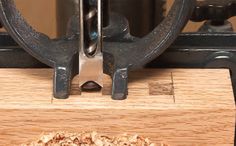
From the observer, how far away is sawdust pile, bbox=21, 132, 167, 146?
699 mm

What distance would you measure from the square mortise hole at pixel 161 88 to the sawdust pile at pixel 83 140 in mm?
82

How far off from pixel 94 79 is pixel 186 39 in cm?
14

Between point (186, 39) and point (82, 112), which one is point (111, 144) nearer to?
point (82, 112)

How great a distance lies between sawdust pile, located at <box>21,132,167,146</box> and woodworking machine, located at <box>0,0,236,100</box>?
0.07 meters

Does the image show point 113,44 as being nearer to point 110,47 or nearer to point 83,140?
point 110,47

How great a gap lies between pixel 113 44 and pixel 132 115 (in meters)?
0.11

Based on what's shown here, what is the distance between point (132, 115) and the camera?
75cm

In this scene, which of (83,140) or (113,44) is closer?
(83,140)

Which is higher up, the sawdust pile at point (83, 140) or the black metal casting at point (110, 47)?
the black metal casting at point (110, 47)

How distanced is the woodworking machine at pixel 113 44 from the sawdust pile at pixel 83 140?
67 millimetres

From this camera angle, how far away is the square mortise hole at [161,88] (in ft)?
2.55

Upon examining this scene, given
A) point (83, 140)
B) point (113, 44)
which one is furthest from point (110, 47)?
point (83, 140)

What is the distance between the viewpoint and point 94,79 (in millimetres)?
770

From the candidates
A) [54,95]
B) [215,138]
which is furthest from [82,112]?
[215,138]
